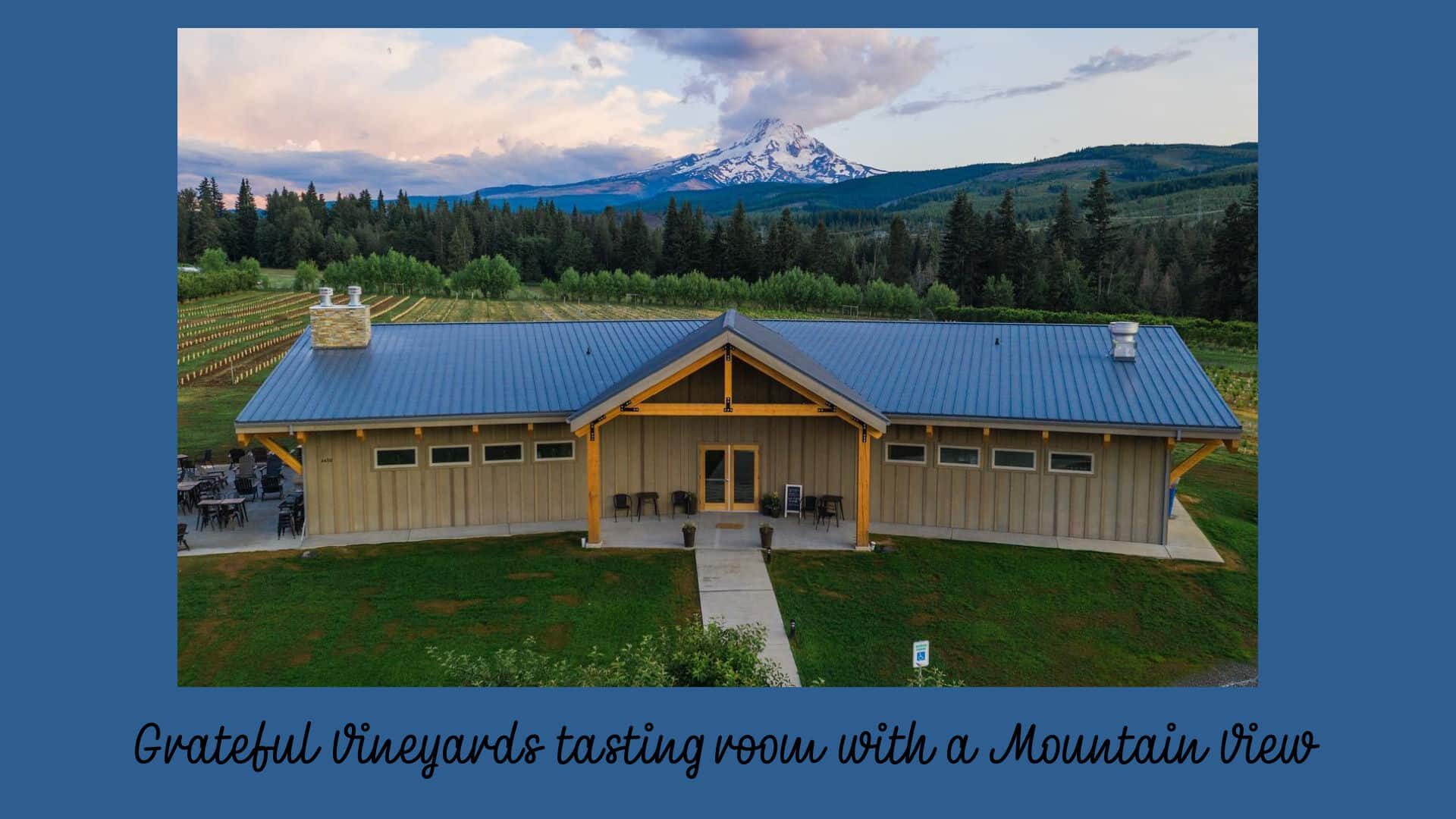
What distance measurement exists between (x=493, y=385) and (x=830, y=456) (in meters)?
6.32

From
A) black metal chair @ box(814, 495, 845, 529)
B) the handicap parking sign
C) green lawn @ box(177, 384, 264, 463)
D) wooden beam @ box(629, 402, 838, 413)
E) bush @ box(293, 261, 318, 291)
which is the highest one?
bush @ box(293, 261, 318, 291)

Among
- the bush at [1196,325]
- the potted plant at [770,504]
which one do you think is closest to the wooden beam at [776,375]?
the potted plant at [770,504]

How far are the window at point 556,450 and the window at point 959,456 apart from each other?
6702mm

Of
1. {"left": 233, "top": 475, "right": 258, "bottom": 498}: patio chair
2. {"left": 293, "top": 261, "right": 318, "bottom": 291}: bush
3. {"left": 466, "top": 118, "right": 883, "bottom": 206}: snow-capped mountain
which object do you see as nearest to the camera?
{"left": 233, "top": 475, "right": 258, "bottom": 498}: patio chair

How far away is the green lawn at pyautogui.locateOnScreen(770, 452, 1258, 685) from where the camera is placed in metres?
10.3

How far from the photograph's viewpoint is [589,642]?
10.8 metres

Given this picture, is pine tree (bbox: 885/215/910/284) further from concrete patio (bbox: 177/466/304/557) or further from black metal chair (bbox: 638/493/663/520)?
concrete patio (bbox: 177/466/304/557)

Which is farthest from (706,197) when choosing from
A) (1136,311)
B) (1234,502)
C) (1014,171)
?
(1234,502)

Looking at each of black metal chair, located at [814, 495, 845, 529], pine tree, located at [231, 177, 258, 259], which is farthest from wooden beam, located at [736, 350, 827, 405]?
pine tree, located at [231, 177, 258, 259]

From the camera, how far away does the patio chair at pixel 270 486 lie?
54.1ft

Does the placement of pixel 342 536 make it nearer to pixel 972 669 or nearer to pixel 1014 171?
pixel 972 669

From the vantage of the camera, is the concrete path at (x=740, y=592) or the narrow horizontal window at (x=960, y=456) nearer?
the concrete path at (x=740, y=592)

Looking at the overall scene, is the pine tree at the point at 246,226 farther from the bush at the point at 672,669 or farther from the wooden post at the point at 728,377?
the bush at the point at 672,669

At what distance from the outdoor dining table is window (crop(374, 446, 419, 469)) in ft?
8.73
